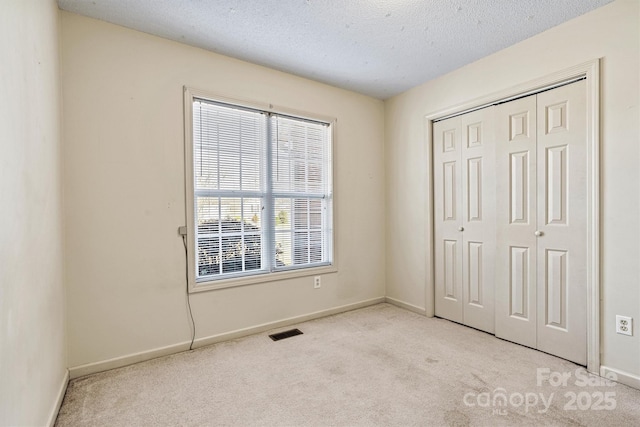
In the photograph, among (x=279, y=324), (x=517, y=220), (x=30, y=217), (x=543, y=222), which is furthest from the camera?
(x=279, y=324)

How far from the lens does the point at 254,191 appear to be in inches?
121

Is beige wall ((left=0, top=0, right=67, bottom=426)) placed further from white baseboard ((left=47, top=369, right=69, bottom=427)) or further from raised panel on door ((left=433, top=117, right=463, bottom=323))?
raised panel on door ((left=433, top=117, right=463, bottom=323))

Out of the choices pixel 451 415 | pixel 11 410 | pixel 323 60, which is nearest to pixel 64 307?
pixel 11 410

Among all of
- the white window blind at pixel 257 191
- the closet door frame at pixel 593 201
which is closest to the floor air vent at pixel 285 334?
the white window blind at pixel 257 191

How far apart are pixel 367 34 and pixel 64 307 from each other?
3.04 meters

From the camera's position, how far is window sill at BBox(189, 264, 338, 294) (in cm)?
274

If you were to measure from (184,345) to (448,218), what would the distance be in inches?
111

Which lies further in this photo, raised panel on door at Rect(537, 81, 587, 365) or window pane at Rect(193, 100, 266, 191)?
window pane at Rect(193, 100, 266, 191)

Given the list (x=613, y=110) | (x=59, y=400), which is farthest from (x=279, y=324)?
(x=613, y=110)

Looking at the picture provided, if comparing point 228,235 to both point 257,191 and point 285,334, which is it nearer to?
A: point 257,191

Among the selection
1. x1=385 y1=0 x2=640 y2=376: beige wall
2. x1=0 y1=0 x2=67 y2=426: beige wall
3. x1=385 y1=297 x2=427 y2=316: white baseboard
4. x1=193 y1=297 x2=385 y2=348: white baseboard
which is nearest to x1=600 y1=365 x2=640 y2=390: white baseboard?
x1=385 y1=0 x2=640 y2=376: beige wall

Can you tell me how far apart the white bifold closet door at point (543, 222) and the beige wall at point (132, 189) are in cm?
225

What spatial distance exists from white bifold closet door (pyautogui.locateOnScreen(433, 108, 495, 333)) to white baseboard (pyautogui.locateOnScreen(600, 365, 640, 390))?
843 mm

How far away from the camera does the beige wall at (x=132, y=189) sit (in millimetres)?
2246
